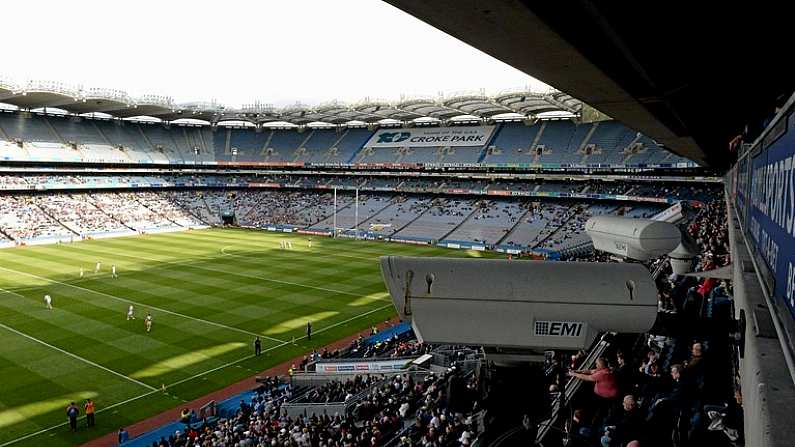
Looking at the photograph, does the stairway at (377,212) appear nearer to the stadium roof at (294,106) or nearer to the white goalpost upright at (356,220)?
the white goalpost upright at (356,220)

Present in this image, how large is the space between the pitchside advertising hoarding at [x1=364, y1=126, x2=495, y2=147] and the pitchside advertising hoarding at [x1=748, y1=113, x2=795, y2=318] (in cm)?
7119

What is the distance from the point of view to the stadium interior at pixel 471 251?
4223 mm

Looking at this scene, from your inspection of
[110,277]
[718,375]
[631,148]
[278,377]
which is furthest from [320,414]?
[631,148]

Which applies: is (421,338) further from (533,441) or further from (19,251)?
(19,251)

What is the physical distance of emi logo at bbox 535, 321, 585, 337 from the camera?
13.7 ft

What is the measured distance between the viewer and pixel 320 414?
17594 mm

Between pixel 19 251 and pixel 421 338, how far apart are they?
58262 mm

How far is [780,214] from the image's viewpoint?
365cm

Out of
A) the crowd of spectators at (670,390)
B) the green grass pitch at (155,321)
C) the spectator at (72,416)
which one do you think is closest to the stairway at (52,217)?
the green grass pitch at (155,321)

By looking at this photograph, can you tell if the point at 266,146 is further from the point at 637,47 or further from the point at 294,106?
the point at 637,47

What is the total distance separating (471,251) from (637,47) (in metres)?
51.2

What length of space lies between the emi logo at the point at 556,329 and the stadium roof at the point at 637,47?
233 centimetres

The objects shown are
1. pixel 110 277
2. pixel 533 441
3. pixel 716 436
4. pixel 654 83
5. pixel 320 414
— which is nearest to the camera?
pixel 533 441

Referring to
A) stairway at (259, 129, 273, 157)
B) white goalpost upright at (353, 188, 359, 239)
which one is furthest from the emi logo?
stairway at (259, 129, 273, 157)
